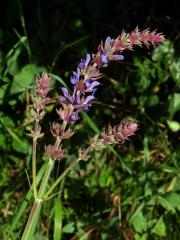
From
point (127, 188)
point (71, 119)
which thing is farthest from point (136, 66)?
point (71, 119)

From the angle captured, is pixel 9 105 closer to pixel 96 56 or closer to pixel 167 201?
pixel 167 201

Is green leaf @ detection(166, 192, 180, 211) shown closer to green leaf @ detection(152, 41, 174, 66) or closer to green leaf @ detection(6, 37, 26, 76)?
green leaf @ detection(152, 41, 174, 66)

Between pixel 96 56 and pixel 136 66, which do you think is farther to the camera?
pixel 136 66

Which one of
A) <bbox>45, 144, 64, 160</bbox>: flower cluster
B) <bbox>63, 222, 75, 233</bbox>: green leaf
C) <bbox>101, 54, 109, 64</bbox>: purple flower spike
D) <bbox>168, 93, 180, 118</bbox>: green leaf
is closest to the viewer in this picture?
<bbox>101, 54, 109, 64</bbox>: purple flower spike

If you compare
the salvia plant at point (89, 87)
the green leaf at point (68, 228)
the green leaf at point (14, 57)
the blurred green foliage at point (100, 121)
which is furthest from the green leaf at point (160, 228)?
the salvia plant at point (89, 87)

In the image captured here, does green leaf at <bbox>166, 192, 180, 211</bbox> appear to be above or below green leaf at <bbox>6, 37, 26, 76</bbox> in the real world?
below

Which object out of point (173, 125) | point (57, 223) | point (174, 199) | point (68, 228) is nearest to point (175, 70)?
point (173, 125)

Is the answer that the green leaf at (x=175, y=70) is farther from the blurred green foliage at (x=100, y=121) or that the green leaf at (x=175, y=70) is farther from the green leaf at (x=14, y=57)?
the green leaf at (x=14, y=57)

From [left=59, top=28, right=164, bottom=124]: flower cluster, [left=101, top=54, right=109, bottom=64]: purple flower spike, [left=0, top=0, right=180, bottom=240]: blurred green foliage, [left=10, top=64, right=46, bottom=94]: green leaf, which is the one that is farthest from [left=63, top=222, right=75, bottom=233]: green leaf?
[left=101, top=54, right=109, bottom=64]: purple flower spike
